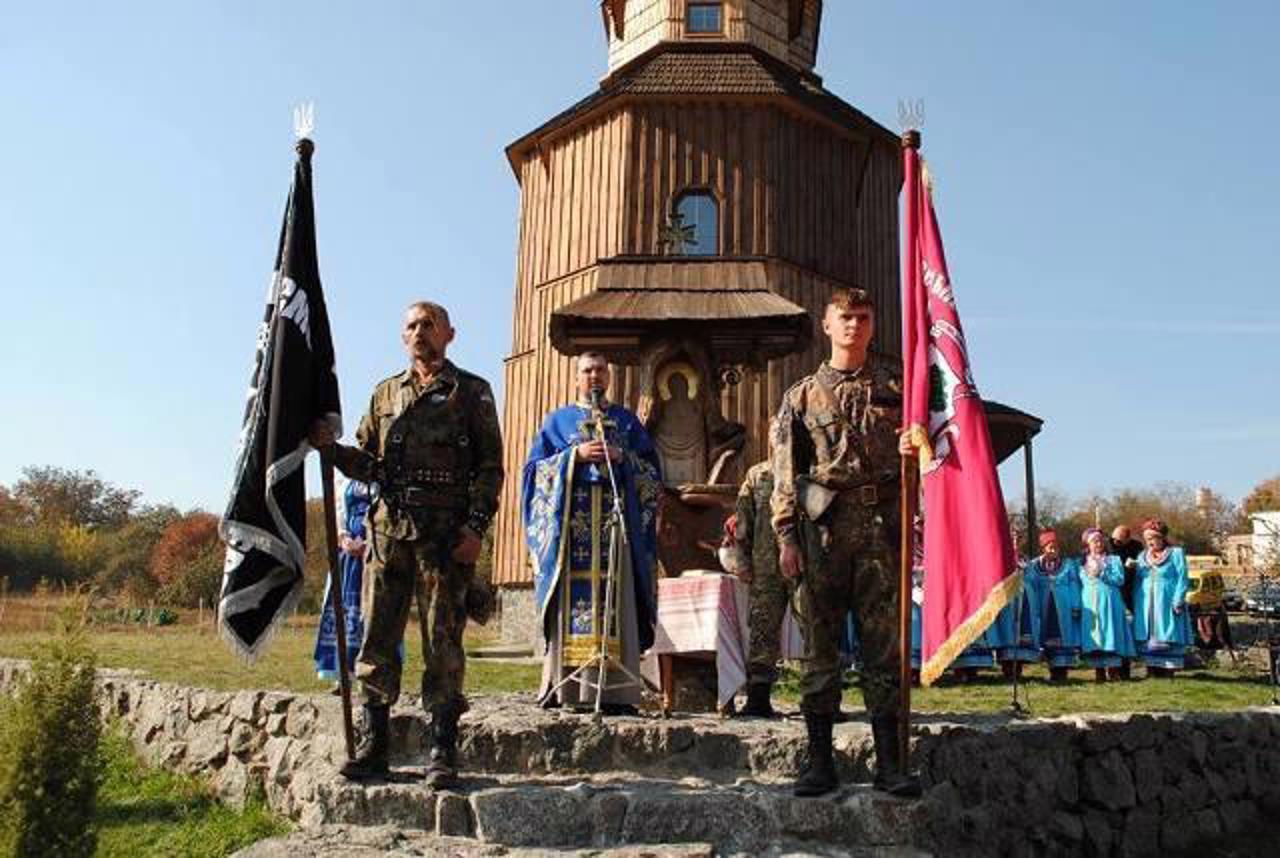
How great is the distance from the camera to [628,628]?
22.5ft

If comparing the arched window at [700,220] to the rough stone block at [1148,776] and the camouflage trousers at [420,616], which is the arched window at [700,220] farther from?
the camouflage trousers at [420,616]

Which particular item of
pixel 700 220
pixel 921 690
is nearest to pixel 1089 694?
pixel 921 690

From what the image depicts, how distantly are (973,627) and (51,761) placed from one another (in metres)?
4.78

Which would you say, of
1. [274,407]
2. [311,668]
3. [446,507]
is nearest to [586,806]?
[446,507]

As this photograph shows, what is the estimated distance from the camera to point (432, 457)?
18.2 feet

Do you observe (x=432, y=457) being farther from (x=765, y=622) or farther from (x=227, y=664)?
(x=227, y=664)

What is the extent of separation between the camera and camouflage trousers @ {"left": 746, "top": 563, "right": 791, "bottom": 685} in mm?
7402

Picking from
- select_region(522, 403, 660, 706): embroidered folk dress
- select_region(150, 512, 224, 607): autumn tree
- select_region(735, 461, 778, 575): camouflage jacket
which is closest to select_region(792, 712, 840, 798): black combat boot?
select_region(522, 403, 660, 706): embroidered folk dress

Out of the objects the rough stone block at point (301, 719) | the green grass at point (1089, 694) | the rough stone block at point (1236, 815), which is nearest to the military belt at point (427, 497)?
the rough stone block at point (301, 719)

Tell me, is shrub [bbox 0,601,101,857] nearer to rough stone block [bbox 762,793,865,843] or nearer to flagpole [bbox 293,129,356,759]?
flagpole [bbox 293,129,356,759]

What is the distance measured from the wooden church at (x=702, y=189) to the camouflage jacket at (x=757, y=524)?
972cm

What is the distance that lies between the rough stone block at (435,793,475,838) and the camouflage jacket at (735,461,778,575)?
3.24m

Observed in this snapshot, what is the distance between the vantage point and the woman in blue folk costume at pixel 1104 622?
13219mm

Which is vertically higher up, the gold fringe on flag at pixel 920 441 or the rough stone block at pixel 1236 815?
the gold fringe on flag at pixel 920 441
